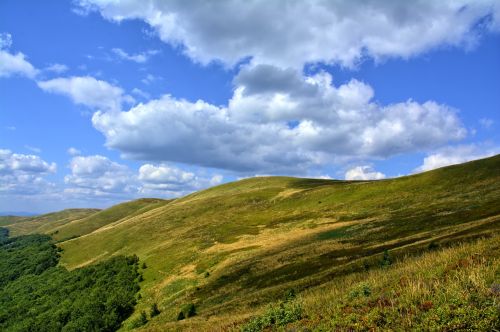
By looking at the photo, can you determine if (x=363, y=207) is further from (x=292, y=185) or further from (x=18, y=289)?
(x=18, y=289)

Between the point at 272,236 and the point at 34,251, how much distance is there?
115 meters

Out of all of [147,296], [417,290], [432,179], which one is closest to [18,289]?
[147,296]

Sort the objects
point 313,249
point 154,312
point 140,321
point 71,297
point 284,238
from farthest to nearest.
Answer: point 71,297 → point 284,238 → point 313,249 → point 154,312 → point 140,321

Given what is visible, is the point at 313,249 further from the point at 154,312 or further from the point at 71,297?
the point at 71,297

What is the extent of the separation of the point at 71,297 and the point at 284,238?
44.5 m

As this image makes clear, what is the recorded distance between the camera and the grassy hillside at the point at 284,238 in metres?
35.8

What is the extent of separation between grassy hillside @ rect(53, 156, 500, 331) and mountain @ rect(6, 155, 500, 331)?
0.99ft

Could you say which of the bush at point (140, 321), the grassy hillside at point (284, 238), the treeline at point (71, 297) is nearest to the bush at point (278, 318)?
the grassy hillside at point (284, 238)

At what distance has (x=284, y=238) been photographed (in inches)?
2822

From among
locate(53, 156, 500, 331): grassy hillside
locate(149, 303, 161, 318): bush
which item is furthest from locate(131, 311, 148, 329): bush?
locate(53, 156, 500, 331): grassy hillside

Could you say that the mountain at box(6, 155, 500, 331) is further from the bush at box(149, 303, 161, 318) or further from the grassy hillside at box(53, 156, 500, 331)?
the bush at box(149, 303, 161, 318)

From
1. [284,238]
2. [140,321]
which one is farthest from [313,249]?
[140,321]

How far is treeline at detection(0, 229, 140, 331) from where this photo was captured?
6012cm

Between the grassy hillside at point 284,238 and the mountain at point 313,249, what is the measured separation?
0.99 ft
